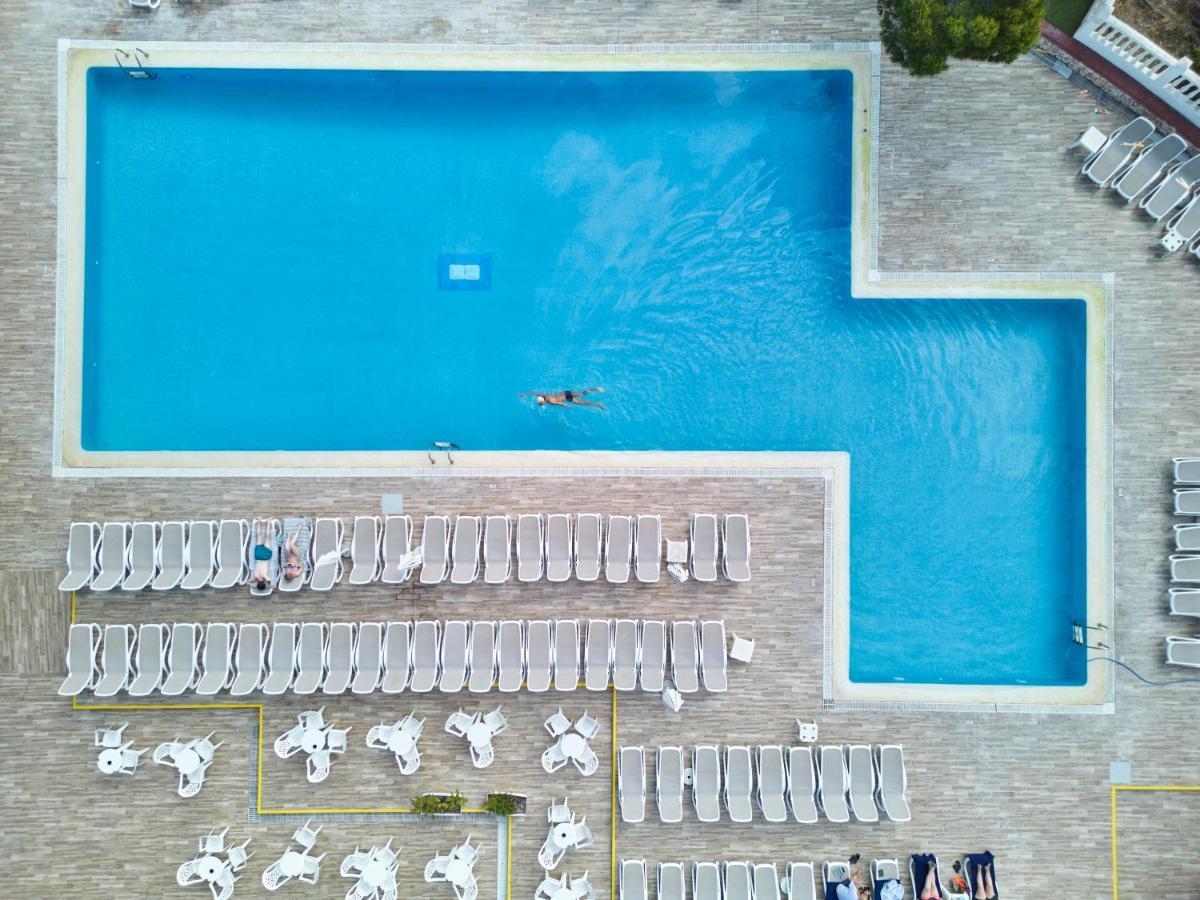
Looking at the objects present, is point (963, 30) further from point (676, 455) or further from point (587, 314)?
point (676, 455)

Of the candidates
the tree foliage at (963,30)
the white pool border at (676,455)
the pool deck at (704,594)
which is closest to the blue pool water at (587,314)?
the white pool border at (676,455)

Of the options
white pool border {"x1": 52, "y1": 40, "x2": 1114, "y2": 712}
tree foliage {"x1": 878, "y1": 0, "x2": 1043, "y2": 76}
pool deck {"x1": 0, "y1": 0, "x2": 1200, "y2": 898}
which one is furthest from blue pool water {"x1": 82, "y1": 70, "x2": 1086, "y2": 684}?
tree foliage {"x1": 878, "y1": 0, "x2": 1043, "y2": 76}

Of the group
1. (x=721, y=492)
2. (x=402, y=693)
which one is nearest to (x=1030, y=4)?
(x=721, y=492)

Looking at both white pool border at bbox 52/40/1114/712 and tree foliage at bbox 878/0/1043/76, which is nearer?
tree foliage at bbox 878/0/1043/76

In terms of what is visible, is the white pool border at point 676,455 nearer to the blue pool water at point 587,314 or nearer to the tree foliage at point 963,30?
the blue pool water at point 587,314

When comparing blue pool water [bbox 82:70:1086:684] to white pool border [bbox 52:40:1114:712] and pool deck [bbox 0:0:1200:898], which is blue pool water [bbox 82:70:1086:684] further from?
pool deck [bbox 0:0:1200:898]

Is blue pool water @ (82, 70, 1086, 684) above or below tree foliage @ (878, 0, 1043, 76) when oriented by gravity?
below

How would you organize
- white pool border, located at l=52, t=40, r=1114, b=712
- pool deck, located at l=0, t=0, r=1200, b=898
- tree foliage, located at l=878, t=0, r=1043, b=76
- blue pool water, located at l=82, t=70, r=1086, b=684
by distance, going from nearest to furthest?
tree foliage, located at l=878, t=0, r=1043, b=76 < pool deck, located at l=0, t=0, r=1200, b=898 < white pool border, located at l=52, t=40, r=1114, b=712 < blue pool water, located at l=82, t=70, r=1086, b=684
